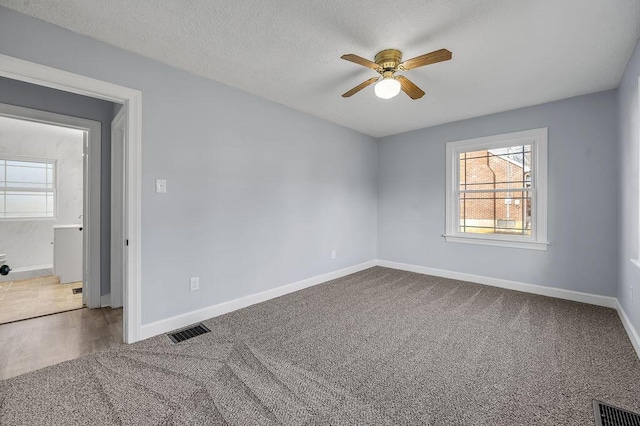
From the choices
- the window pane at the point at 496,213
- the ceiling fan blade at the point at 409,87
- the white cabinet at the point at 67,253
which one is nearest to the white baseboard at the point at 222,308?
the window pane at the point at 496,213

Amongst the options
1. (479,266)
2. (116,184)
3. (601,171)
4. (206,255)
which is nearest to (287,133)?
(206,255)

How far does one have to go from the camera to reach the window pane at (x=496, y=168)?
12.6 feet

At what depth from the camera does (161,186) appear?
255 cm

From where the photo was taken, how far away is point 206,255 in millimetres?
2865

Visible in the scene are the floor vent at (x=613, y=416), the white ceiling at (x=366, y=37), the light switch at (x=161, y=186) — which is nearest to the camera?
the floor vent at (x=613, y=416)

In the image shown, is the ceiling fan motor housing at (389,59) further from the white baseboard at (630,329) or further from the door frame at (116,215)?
the door frame at (116,215)

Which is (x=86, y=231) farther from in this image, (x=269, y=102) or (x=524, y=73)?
(x=524, y=73)

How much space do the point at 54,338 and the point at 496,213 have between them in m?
5.29

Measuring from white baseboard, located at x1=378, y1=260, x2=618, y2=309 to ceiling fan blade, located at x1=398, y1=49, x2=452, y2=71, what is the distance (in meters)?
3.23

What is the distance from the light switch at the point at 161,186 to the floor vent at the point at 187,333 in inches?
50.5

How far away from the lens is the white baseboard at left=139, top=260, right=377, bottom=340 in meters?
2.49

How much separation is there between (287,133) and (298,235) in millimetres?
1366

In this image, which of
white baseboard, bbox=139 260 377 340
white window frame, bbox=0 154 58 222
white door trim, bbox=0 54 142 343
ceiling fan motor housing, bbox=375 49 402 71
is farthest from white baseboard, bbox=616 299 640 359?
white window frame, bbox=0 154 58 222

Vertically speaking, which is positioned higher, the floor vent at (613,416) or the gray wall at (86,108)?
the gray wall at (86,108)
